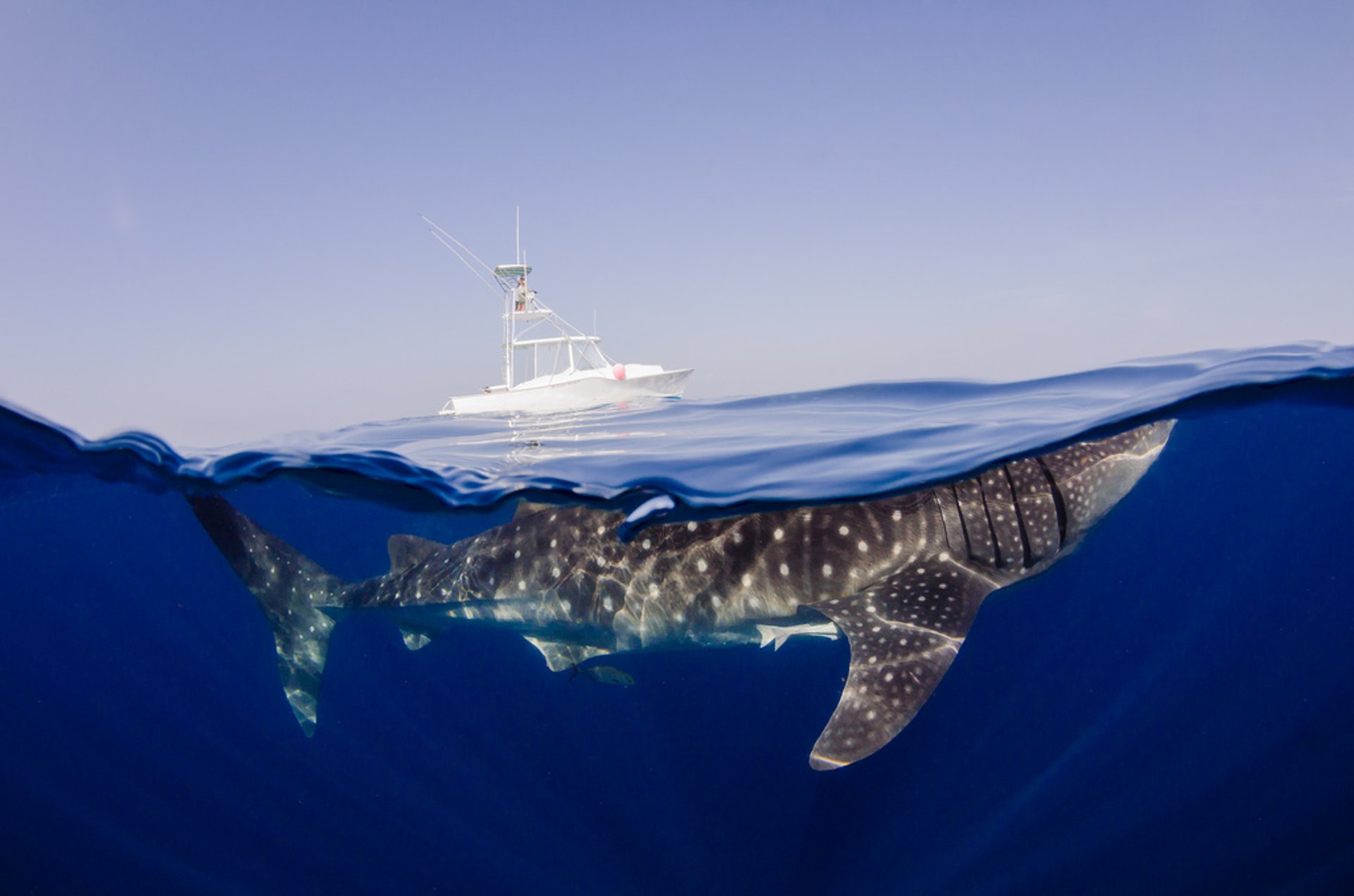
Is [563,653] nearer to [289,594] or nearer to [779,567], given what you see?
[779,567]

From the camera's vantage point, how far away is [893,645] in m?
4.42

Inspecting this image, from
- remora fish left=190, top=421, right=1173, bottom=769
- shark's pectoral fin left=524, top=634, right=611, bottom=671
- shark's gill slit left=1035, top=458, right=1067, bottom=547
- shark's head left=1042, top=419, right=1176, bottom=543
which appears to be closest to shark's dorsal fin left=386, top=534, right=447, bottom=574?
remora fish left=190, top=421, right=1173, bottom=769

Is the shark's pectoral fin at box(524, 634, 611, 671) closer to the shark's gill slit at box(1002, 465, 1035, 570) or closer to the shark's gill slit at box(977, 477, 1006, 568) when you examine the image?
the shark's gill slit at box(977, 477, 1006, 568)

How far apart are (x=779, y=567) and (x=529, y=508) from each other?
8.64 ft

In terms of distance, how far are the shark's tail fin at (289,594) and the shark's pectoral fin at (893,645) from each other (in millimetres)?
5217

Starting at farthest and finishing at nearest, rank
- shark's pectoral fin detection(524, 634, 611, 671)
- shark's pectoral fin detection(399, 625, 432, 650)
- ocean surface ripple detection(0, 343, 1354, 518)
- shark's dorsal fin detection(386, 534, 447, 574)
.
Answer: shark's pectoral fin detection(399, 625, 432, 650)
shark's dorsal fin detection(386, 534, 447, 574)
ocean surface ripple detection(0, 343, 1354, 518)
shark's pectoral fin detection(524, 634, 611, 671)

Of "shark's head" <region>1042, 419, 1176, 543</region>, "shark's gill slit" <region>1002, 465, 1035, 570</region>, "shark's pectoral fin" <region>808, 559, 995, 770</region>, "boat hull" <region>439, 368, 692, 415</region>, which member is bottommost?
"shark's pectoral fin" <region>808, 559, 995, 770</region>

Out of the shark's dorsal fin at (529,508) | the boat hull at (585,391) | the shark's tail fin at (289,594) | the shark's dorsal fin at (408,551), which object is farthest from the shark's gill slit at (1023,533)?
the boat hull at (585,391)

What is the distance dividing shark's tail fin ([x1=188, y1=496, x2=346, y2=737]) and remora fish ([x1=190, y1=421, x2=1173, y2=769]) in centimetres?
80

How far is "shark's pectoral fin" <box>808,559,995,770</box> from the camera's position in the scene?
3836 millimetres

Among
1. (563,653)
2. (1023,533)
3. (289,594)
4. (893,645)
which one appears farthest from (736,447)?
(289,594)

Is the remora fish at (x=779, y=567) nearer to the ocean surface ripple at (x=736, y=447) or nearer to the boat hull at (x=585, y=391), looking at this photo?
the ocean surface ripple at (x=736, y=447)

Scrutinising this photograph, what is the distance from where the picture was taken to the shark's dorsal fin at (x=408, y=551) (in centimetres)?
644

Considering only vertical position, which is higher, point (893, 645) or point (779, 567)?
point (779, 567)
